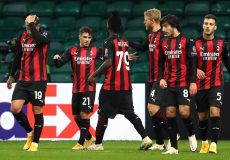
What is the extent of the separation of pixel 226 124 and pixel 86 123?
3825 mm

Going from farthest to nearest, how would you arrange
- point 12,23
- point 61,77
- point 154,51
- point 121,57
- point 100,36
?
point 12,23 < point 100,36 < point 61,77 < point 154,51 < point 121,57

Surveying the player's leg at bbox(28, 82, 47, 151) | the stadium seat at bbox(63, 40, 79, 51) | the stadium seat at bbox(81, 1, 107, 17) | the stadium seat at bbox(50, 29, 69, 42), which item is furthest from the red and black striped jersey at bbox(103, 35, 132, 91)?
the stadium seat at bbox(81, 1, 107, 17)

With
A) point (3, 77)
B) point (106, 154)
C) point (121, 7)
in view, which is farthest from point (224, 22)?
point (106, 154)

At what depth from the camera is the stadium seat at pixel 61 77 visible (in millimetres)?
17828

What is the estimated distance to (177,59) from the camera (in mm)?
12336

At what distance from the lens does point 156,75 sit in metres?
13.1

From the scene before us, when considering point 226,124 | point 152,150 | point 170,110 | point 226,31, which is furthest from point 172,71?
point 226,31

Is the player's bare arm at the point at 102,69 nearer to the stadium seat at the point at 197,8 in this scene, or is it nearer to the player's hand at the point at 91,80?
the player's hand at the point at 91,80

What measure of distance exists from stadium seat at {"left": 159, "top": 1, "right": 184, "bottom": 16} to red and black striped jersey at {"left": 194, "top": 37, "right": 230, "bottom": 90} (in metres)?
8.23

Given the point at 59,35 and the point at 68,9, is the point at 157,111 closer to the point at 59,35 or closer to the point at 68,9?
the point at 59,35

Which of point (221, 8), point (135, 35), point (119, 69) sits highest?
point (221, 8)

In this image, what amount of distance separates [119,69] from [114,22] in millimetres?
707

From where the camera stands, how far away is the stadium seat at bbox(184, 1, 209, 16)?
2059 centimetres

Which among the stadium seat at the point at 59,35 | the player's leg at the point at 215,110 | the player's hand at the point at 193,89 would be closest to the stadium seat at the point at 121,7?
the stadium seat at the point at 59,35
